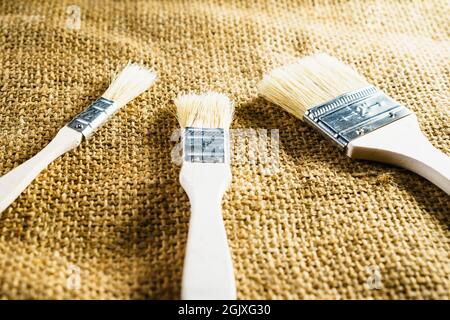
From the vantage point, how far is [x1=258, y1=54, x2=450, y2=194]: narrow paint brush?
2.65 ft

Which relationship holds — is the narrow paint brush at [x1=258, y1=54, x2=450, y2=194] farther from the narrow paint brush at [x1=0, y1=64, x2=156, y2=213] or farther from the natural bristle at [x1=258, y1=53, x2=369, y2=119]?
the narrow paint brush at [x1=0, y1=64, x2=156, y2=213]

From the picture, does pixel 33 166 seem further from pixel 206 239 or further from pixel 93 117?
pixel 206 239

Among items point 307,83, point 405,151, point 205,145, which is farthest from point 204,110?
point 405,151

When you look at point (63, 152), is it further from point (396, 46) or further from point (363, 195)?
point (396, 46)

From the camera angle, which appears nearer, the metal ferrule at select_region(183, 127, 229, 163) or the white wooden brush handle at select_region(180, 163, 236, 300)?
the white wooden brush handle at select_region(180, 163, 236, 300)

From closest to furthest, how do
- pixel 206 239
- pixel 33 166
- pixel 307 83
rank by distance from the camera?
1. pixel 206 239
2. pixel 33 166
3. pixel 307 83

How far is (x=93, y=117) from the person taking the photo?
861 millimetres

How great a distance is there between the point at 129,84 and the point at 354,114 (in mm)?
365

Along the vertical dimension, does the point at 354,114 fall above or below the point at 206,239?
above

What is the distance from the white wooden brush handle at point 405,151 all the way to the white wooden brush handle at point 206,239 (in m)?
0.21

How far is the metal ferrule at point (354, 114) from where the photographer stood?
33.1 inches

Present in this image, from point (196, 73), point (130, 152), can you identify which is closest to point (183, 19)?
point (196, 73)

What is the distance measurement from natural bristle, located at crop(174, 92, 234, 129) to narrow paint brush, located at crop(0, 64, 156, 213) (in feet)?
0.30
